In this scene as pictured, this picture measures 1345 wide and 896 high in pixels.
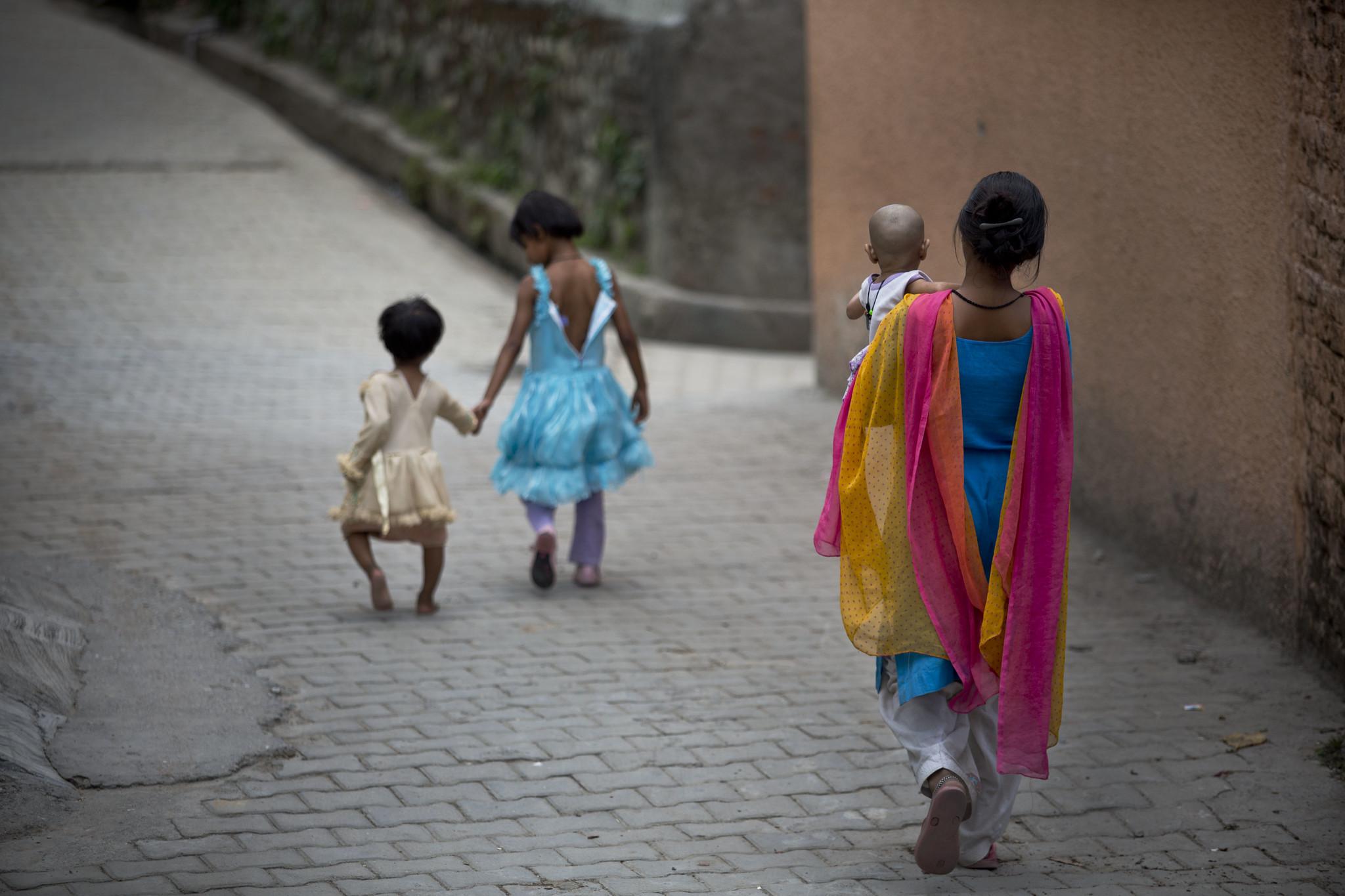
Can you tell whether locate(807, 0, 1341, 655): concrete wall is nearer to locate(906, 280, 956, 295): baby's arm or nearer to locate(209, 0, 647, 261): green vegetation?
locate(906, 280, 956, 295): baby's arm

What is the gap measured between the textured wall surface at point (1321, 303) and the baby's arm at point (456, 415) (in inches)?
121

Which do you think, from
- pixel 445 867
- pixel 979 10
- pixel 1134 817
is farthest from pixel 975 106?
pixel 445 867

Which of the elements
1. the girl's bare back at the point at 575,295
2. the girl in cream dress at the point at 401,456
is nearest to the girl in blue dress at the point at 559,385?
the girl's bare back at the point at 575,295

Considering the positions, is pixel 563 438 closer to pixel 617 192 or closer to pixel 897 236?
pixel 897 236

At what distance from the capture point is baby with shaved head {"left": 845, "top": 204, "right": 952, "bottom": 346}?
3.97m

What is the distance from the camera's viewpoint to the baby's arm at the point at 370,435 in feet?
19.5

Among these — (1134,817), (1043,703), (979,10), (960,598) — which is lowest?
(1134,817)

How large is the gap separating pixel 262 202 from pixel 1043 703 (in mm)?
12358

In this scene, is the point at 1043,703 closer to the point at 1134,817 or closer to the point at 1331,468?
the point at 1134,817

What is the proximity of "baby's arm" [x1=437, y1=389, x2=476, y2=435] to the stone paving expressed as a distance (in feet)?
2.49

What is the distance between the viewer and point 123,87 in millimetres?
17719

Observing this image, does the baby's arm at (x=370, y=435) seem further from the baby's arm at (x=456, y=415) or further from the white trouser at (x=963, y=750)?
the white trouser at (x=963, y=750)

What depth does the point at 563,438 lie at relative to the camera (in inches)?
253

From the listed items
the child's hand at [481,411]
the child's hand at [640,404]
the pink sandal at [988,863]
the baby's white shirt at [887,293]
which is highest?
the baby's white shirt at [887,293]
